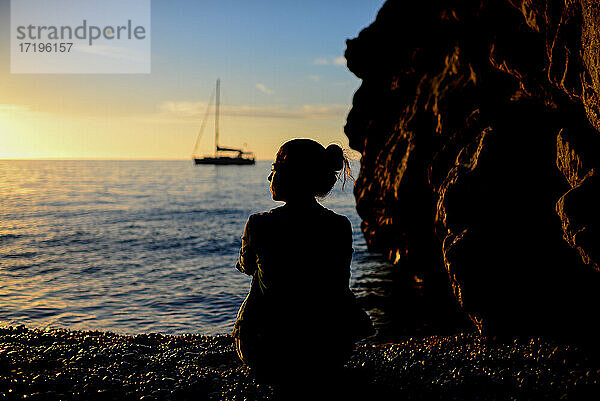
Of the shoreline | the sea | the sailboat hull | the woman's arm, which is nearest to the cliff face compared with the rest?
the shoreline

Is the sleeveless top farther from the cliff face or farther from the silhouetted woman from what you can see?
the cliff face

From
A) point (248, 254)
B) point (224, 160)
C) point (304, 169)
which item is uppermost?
point (224, 160)

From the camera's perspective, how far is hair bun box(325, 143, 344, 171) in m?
3.94

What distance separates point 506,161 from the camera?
25.2 feet

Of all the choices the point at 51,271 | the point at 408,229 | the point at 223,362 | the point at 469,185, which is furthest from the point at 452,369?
the point at 51,271

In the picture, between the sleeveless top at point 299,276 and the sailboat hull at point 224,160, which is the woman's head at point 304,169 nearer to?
the sleeveless top at point 299,276

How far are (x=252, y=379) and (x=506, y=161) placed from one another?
17.6ft

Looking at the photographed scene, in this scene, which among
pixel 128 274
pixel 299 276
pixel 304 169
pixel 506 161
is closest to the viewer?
pixel 304 169

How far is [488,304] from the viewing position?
24.0ft

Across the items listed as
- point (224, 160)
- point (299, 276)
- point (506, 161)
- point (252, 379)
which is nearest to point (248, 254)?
point (299, 276)

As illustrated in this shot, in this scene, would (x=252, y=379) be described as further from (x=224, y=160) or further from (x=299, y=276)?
(x=224, y=160)

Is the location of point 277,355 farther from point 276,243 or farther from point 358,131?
point 358,131

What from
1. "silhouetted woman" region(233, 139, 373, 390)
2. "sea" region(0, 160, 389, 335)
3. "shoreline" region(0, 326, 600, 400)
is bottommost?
"sea" region(0, 160, 389, 335)

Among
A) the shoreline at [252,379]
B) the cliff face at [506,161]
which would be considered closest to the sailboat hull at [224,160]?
the cliff face at [506,161]
